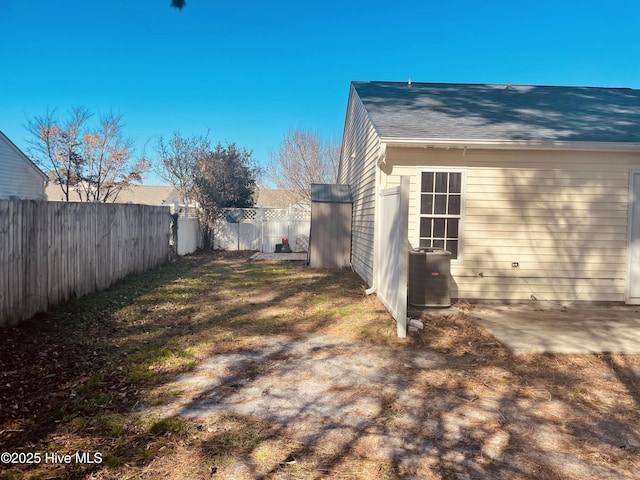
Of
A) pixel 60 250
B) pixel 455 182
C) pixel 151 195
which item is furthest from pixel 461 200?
pixel 151 195

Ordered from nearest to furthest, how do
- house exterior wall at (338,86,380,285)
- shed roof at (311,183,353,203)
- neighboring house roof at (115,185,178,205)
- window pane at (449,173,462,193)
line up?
1. window pane at (449,173,462,193)
2. house exterior wall at (338,86,380,285)
3. shed roof at (311,183,353,203)
4. neighboring house roof at (115,185,178,205)

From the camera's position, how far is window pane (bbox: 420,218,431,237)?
709 cm

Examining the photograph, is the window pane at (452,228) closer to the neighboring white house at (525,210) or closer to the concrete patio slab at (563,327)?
the neighboring white house at (525,210)

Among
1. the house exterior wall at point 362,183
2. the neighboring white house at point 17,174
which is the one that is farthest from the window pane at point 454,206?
the neighboring white house at point 17,174

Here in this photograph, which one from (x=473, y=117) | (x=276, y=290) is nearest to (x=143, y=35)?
(x=276, y=290)

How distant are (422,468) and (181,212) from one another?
13681 mm

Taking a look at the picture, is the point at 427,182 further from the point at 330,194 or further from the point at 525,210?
the point at 330,194

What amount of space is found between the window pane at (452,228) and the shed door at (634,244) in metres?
2.90

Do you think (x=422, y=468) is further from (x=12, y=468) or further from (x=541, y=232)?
(x=541, y=232)

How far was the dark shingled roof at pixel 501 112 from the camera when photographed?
677cm

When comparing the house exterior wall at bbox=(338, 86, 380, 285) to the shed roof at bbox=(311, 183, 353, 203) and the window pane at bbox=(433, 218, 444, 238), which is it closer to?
the shed roof at bbox=(311, 183, 353, 203)

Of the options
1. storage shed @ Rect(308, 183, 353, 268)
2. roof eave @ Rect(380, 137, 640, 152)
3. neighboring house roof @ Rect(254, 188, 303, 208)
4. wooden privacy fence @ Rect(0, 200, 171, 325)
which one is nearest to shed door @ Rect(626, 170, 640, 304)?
roof eave @ Rect(380, 137, 640, 152)

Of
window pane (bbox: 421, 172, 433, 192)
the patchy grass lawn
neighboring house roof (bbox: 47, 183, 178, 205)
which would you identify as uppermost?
neighboring house roof (bbox: 47, 183, 178, 205)

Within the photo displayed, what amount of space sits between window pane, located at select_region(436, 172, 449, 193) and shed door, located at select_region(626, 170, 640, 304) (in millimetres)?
3090
